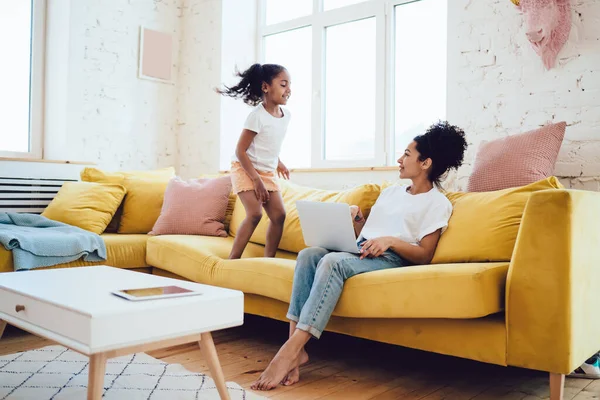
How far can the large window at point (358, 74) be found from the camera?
3.55 metres

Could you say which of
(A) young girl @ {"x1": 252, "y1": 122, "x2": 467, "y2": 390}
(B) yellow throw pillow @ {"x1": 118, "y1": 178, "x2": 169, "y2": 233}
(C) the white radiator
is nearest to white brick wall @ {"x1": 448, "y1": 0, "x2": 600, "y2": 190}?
(A) young girl @ {"x1": 252, "y1": 122, "x2": 467, "y2": 390}

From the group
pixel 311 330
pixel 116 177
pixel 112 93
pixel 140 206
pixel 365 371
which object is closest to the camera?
pixel 311 330

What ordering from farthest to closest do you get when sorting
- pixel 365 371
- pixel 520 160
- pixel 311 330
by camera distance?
pixel 520 160 → pixel 365 371 → pixel 311 330

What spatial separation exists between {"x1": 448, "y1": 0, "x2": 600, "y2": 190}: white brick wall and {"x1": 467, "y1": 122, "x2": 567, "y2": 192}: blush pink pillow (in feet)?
0.65

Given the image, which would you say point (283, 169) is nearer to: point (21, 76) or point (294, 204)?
point (294, 204)

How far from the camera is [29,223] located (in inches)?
125

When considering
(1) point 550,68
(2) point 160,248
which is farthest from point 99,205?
(1) point 550,68

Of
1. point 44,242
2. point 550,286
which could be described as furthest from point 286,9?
point 550,286

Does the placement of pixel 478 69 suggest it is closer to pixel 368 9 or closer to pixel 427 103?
pixel 427 103

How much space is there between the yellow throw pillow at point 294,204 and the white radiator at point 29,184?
1320mm

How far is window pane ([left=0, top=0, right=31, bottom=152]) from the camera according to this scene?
13.3ft

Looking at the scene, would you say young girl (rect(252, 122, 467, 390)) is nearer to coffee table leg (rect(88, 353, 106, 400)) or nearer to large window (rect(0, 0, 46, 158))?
coffee table leg (rect(88, 353, 106, 400))

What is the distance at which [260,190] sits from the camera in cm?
283

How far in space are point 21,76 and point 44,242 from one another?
6.27ft
